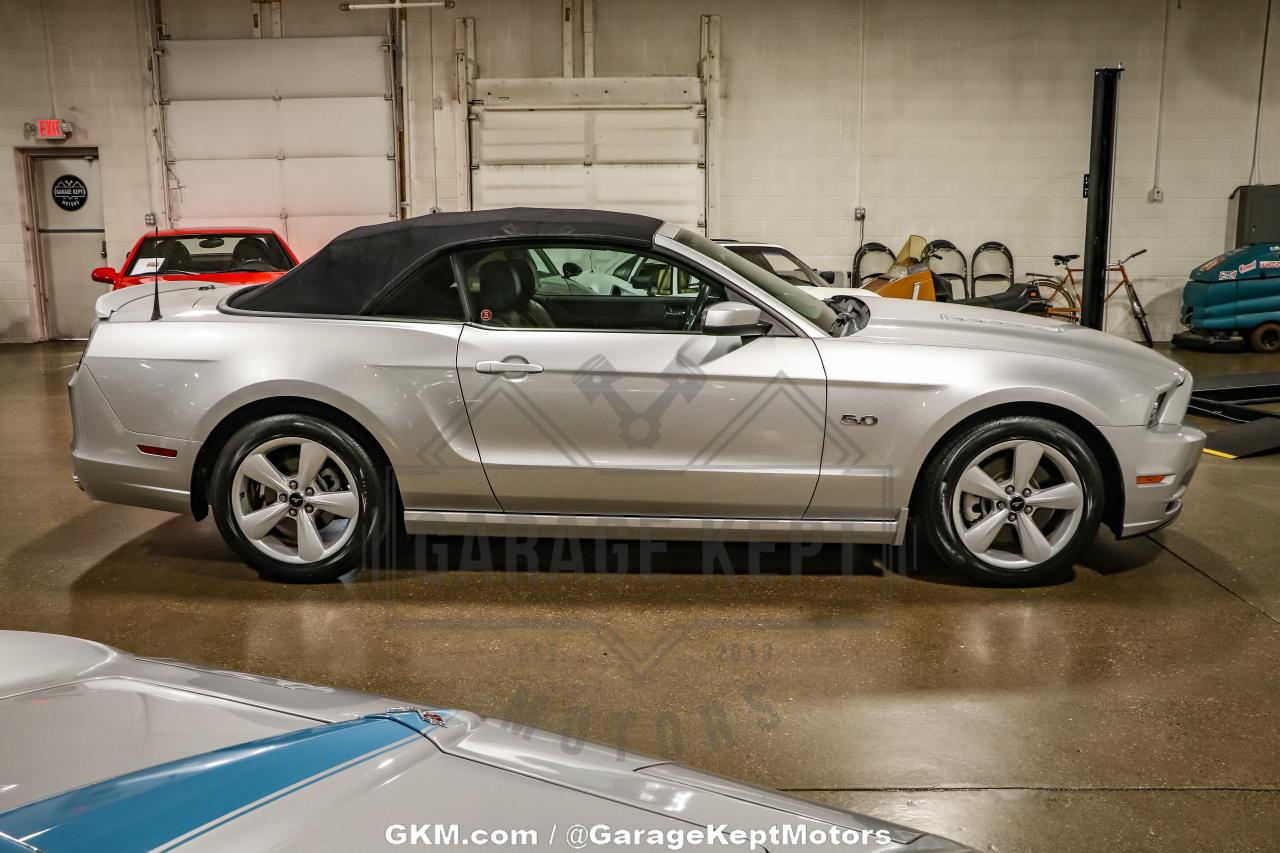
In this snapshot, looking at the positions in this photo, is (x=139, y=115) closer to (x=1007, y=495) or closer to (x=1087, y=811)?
(x=1007, y=495)

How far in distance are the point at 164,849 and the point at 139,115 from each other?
14431 millimetres

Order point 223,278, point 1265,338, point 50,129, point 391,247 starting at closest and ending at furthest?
point 391,247 < point 223,278 < point 1265,338 < point 50,129

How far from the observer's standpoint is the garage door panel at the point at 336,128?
13.2m

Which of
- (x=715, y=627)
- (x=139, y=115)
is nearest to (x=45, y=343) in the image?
(x=139, y=115)

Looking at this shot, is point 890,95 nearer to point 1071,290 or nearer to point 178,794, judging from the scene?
point 1071,290

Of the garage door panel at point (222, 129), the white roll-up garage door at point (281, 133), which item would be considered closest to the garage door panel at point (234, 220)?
the white roll-up garage door at point (281, 133)

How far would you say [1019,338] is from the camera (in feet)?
12.0

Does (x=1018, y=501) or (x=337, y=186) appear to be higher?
(x=337, y=186)

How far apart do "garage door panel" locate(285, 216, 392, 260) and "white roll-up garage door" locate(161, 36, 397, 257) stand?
1 cm

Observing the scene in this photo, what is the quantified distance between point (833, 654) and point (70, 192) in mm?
13989

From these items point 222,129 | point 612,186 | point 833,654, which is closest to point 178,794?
point 833,654

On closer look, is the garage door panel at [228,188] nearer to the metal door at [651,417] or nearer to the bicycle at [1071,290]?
the bicycle at [1071,290]

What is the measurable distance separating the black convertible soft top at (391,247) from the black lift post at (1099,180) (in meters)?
5.41

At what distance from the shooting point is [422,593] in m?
3.67
